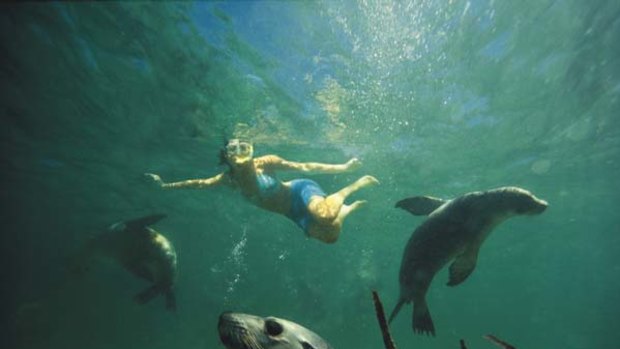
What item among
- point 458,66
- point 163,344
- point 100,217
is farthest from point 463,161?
point 100,217

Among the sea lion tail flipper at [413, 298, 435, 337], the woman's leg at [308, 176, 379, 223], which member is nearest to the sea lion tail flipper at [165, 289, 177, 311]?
the woman's leg at [308, 176, 379, 223]

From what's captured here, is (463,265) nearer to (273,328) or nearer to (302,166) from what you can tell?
(302,166)

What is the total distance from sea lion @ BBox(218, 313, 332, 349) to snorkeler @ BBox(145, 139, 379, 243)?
327 cm

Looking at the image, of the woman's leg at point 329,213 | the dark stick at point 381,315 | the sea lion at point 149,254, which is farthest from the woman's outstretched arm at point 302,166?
the dark stick at point 381,315

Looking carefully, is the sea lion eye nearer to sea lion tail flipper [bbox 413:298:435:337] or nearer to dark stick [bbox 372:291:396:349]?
dark stick [bbox 372:291:396:349]

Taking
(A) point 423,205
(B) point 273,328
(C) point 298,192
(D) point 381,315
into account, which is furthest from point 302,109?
(D) point 381,315

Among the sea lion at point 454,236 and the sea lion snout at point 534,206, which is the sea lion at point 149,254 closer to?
the sea lion at point 454,236

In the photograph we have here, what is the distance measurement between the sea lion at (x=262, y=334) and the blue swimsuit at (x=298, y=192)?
3845 mm

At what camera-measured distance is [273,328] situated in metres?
2.77

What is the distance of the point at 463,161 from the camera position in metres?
20.2

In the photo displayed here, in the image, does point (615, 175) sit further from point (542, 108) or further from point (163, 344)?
point (163, 344)

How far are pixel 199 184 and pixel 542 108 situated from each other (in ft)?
48.8

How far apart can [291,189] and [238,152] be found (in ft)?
4.48

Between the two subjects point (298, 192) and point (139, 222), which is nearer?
point (298, 192)
